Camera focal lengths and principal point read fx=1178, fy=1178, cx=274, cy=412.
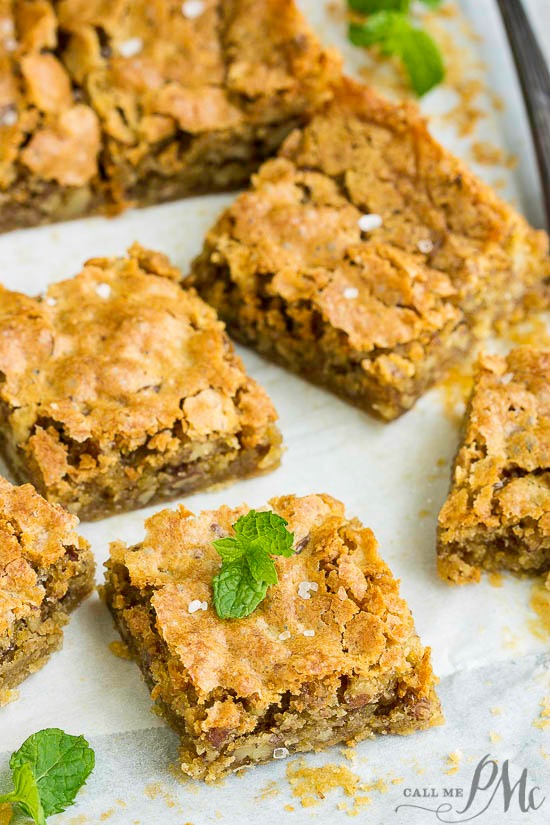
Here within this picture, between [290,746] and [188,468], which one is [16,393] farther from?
[290,746]

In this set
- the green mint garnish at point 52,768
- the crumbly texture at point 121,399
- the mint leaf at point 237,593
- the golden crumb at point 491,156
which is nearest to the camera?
the green mint garnish at point 52,768

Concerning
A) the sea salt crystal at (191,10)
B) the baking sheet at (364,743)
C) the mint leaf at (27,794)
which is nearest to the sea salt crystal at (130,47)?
the sea salt crystal at (191,10)

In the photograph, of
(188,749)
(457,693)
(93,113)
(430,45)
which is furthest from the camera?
(430,45)

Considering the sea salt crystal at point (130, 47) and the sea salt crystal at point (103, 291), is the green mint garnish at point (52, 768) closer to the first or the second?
the sea salt crystal at point (103, 291)

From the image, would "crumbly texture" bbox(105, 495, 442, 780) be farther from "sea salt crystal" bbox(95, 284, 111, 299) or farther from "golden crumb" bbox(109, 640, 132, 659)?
"sea salt crystal" bbox(95, 284, 111, 299)

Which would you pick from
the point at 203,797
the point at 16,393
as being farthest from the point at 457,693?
the point at 16,393

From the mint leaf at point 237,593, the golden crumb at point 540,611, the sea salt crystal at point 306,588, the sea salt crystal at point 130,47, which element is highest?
the sea salt crystal at point 130,47

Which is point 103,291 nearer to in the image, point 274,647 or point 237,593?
point 237,593

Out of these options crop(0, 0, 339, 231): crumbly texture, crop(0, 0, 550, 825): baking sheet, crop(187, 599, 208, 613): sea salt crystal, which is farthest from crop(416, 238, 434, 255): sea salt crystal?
crop(187, 599, 208, 613): sea salt crystal
